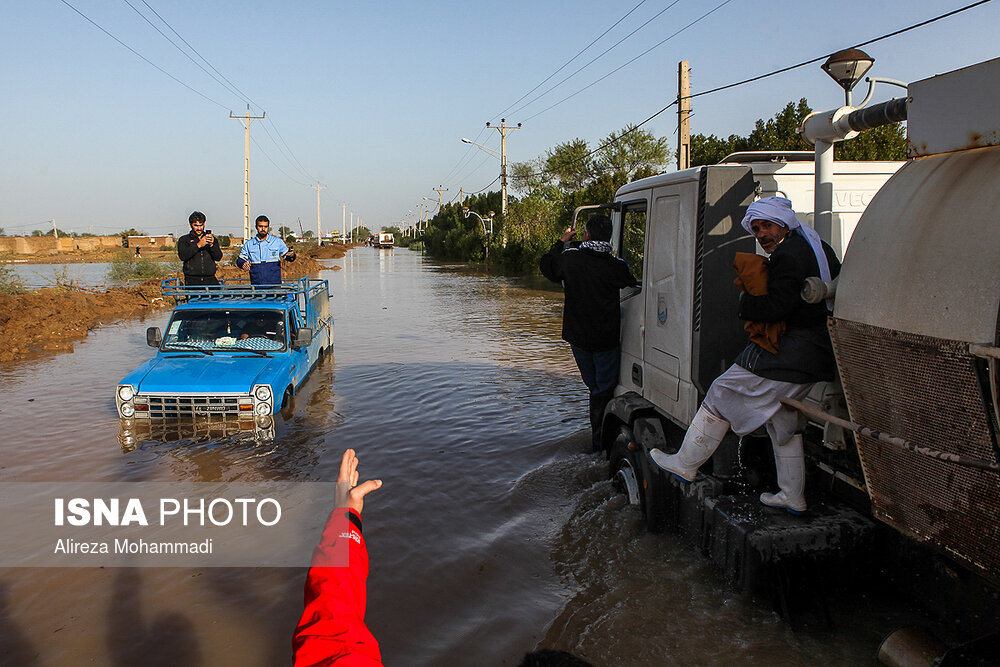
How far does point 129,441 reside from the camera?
7.32 meters

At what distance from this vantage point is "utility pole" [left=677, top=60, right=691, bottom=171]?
1748 centimetres

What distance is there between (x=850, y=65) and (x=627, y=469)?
322 cm

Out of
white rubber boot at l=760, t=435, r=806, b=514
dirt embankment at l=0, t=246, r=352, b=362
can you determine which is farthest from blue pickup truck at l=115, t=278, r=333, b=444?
dirt embankment at l=0, t=246, r=352, b=362

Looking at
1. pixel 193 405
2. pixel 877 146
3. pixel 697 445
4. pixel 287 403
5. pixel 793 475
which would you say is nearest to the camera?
pixel 793 475

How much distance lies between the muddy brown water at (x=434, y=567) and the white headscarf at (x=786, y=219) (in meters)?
1.75

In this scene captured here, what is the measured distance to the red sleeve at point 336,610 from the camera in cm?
163

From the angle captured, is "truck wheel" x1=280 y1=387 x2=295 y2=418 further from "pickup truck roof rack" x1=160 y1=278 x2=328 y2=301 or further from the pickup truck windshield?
"pickup truck roof rack" x1=160 y1=278 x2=328 y2=301

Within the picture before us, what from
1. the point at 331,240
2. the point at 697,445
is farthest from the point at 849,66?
the point at 331,240

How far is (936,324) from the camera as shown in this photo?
245cm

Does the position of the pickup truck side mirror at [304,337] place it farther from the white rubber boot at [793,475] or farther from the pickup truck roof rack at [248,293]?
the white rubber boot at [793,475]

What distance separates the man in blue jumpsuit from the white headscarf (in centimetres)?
869

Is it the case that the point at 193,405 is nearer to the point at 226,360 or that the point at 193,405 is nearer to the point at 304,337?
the point at 226,360

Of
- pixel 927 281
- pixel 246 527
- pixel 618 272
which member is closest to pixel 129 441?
pixel 246 527

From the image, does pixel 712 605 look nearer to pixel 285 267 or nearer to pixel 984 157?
pixel 984 157
